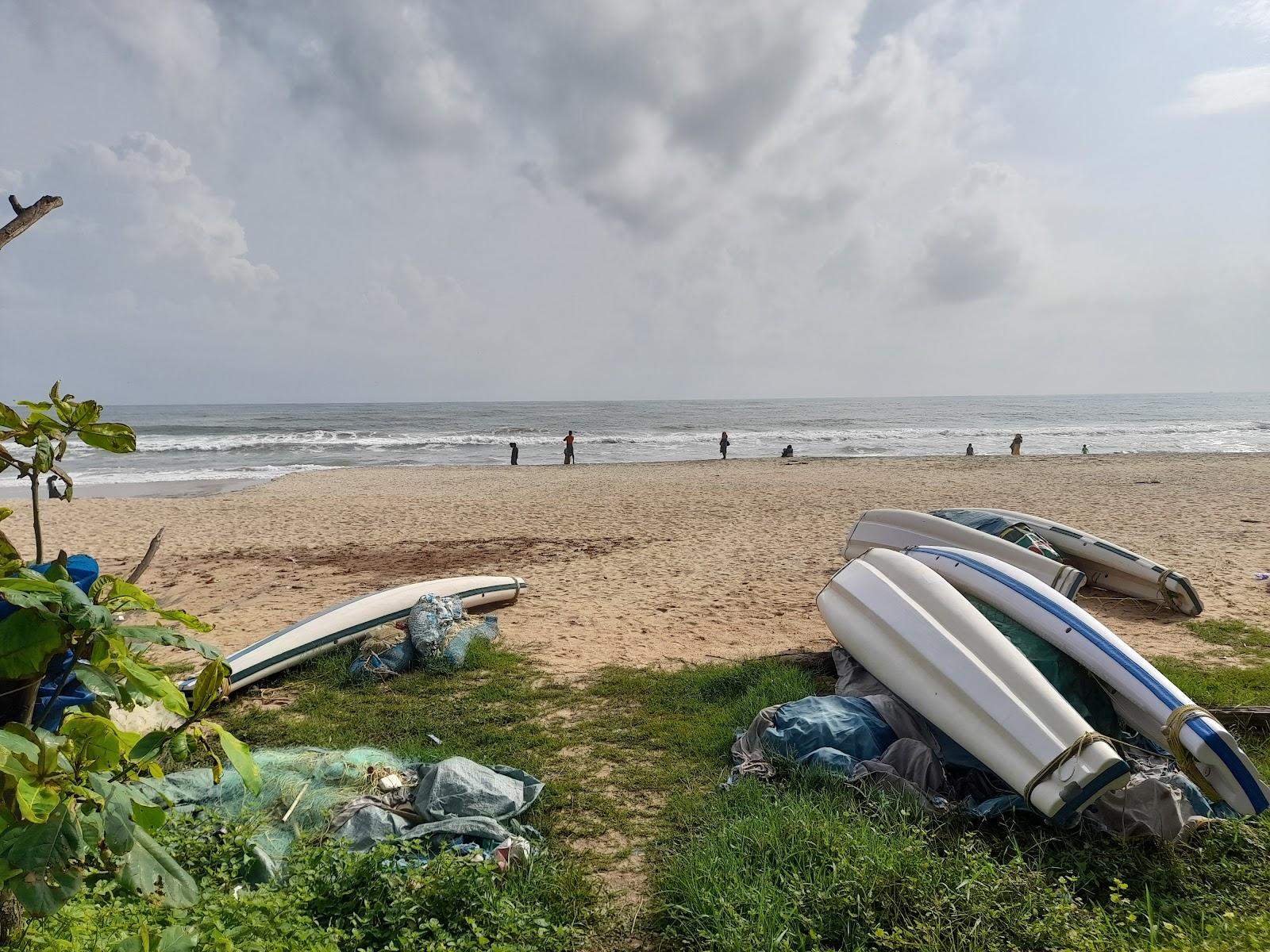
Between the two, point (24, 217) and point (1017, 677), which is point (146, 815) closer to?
point (24, 217)

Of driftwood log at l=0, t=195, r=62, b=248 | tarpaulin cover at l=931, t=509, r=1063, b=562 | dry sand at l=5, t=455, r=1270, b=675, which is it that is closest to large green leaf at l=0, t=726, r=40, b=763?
driftwood log at l=0, t=195, r=62, b=248

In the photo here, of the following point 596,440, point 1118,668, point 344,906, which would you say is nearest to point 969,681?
point 1118,668

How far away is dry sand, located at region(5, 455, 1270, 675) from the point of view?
7203mm

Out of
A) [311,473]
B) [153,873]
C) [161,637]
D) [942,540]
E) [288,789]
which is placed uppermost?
[161,637]

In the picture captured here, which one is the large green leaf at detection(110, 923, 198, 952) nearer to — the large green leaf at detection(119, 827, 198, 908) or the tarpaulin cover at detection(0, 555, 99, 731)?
the large green leaf at detection(119, 827, 198, 908)

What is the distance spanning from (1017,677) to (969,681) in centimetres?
24

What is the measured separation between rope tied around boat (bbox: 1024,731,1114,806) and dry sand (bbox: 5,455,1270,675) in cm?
314

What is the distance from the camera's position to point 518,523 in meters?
13.5

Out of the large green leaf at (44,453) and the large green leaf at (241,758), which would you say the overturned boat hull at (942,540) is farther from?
the large green leaf at (44,453)

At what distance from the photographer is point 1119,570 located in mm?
7719

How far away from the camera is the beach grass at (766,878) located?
2.61 meters

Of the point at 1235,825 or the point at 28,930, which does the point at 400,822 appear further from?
the point at 1235,825

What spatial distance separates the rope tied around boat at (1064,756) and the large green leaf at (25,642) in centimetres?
379

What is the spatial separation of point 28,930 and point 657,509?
13.2m
